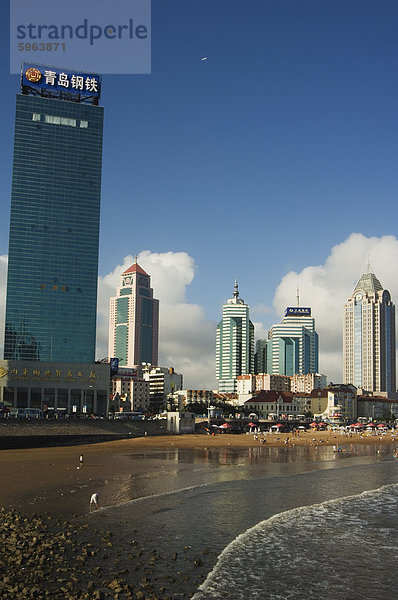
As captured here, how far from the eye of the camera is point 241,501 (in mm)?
42781

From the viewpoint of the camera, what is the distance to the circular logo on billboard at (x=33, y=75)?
19538cm

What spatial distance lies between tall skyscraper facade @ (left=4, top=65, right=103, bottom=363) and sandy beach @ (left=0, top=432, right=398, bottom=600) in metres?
131

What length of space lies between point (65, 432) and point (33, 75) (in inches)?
5800

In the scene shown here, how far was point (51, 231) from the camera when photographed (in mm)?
189750

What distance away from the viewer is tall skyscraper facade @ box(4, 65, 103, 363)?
186m

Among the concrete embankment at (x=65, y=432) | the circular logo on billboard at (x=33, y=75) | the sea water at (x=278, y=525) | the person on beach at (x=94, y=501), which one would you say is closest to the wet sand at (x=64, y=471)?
the person on beach at (x=94, y=501)

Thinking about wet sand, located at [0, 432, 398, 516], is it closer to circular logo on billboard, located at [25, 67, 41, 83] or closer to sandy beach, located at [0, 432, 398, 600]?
sandy beach, located at [0, 432, 398, 600]

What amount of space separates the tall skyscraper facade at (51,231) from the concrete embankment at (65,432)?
78884 mm

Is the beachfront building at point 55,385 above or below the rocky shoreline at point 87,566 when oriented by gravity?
above

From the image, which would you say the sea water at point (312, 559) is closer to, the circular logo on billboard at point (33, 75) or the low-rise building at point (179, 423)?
the low-rise building at point (179, 423)

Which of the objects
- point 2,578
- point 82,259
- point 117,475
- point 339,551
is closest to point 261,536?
point 339,551

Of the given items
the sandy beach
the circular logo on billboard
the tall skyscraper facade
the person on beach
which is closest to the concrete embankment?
the sandy beach

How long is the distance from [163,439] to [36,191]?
376 feet

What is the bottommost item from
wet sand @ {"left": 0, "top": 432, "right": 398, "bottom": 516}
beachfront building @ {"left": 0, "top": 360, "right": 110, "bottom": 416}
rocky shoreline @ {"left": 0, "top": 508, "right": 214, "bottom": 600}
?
wet sand @ {"left": 0, "top": 432, "right": 398, "bottom": 516}
